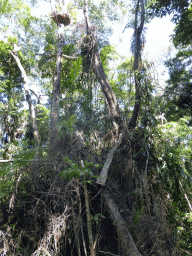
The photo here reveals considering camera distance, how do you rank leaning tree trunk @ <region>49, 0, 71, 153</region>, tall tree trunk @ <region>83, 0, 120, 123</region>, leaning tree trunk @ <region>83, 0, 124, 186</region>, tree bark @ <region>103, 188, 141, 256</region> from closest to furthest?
tree bark @ <region>103, 188, 141, 256</region> → leaning tree trunk @ <region>83, 0, 124, 186</region> → leaning tree trunk @ <region>49, 0, 71, 153</region> → tall tree trunk @ <region>83, 0, 120, 123</region>

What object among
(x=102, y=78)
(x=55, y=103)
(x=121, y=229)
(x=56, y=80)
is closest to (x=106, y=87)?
(x=102, y=78)

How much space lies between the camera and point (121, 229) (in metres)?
3.42

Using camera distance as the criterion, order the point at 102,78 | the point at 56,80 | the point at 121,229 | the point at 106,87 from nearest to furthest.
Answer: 1. the point at 121,229
2. the point at 106,87
3. the point at 102,78
4. the point at 56,80

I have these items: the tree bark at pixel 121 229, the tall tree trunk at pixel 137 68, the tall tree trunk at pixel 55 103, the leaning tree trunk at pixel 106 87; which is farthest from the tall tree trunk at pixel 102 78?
the tree bark at pixel 121 229

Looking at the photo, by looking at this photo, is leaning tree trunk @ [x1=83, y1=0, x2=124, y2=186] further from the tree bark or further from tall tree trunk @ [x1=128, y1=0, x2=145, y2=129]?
the tree bark

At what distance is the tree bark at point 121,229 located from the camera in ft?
10.4

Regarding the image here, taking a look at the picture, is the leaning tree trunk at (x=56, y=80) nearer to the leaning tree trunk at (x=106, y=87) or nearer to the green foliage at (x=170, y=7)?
the leaning tree trunk at (x=106, y=87)


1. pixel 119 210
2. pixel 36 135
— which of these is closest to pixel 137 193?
pixel 119 210

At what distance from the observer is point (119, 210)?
3.90 meters

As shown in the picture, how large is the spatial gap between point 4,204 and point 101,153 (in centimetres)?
238

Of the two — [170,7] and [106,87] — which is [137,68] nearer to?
[106,87]

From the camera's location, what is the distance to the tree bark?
317cm

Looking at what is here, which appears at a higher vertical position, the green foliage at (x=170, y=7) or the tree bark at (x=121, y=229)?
the green foliage at (x=170, y=7)

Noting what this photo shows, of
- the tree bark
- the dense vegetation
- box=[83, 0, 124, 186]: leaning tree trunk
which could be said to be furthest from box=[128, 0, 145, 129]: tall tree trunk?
the tree bark
